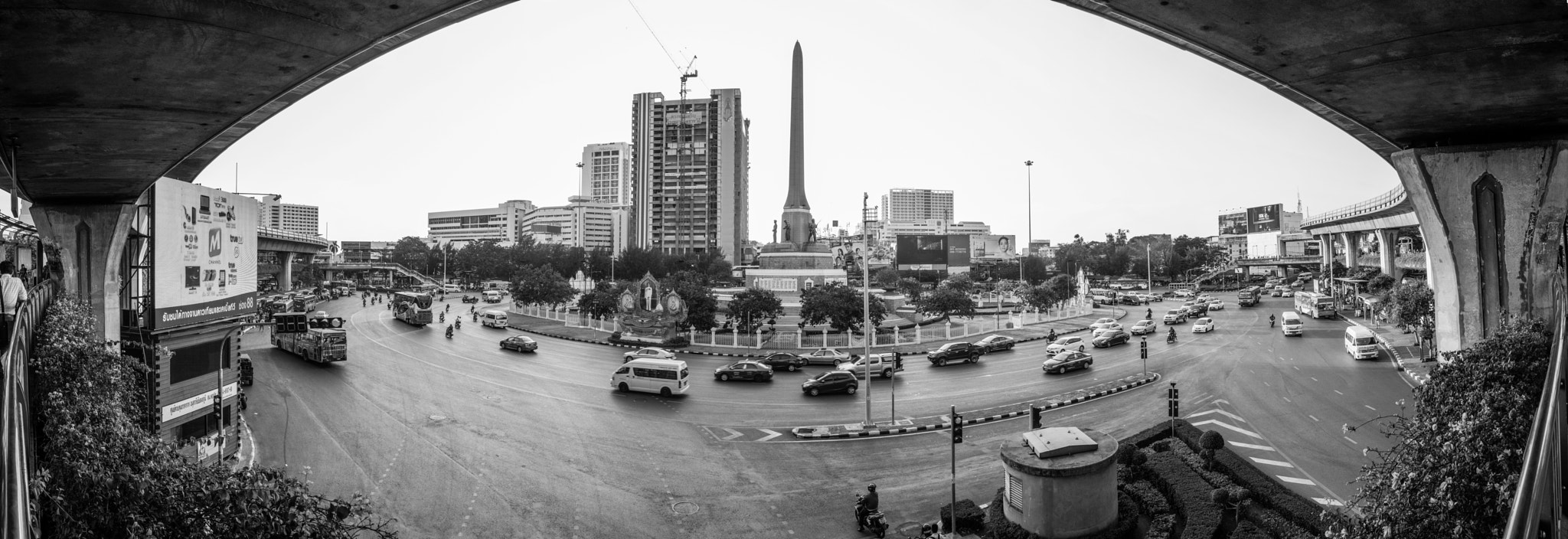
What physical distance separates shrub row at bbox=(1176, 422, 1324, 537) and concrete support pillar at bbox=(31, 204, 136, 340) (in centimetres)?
2235

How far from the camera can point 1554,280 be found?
27.7ft

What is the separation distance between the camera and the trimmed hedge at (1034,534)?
11.3 m

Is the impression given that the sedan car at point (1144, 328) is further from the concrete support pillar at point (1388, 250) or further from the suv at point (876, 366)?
the concrete support pillar at point (1388, 250)

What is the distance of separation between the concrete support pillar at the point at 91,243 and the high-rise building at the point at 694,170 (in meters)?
100

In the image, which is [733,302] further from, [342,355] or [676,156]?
[676,156]

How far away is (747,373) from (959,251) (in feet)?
222

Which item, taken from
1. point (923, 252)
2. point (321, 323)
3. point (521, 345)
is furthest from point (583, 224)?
point (521, 345)

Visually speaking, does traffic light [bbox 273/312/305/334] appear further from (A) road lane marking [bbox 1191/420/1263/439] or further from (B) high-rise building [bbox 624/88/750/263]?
(B) high-rise building [bbox 624/88/750/263]

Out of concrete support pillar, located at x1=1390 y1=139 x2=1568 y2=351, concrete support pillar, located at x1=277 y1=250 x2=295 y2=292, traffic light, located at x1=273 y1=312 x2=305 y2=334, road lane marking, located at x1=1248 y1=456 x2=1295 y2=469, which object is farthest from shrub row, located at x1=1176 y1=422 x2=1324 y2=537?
concrete support pillar, located at x1=277 y1=250 x2=295 y2=292

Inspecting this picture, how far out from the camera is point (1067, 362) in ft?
89.1

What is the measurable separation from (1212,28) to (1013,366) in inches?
960

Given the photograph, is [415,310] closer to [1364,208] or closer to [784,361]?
[784,361]

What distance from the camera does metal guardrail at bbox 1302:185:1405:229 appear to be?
128ft

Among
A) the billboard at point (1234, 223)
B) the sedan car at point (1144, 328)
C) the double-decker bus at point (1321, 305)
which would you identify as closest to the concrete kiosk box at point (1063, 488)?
the sedan car at point (1144, 328)
